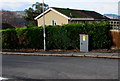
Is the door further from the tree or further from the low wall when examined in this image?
the tree

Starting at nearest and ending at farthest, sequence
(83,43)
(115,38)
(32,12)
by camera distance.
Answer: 1. (83,43)
2. (115,38)
3. (32,12)

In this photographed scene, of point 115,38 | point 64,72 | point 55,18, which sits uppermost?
point 55,18

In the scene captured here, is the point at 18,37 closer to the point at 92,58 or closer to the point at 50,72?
the point at 92,58

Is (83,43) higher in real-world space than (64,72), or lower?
higher

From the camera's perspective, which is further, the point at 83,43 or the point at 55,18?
the point at 55,18

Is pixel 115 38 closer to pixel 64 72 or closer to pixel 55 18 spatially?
pixel 64 72

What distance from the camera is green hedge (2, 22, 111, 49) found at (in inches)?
640

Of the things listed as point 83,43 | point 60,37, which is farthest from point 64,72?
point 60,37

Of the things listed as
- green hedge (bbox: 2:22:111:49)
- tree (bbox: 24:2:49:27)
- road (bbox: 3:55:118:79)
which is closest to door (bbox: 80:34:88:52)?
green hedge (bbox: 2:22:111:49)

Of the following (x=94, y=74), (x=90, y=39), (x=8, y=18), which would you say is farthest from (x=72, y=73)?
(x=8, y=18)

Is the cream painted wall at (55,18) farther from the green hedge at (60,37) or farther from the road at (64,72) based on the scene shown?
the road at (64,72)

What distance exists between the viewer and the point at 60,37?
17641mm

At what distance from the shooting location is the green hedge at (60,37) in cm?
1627

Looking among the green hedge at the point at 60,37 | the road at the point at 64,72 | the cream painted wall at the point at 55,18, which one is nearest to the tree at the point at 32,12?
the cream painted wall at the point at 55,18
